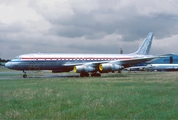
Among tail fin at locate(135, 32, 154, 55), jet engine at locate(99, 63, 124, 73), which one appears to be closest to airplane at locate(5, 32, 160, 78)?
jet engine at locate(99, 63, 124, 73)

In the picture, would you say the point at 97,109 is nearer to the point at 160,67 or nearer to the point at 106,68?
the point at 106,68

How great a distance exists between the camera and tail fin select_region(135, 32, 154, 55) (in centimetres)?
4897

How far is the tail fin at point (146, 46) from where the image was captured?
48972 mm

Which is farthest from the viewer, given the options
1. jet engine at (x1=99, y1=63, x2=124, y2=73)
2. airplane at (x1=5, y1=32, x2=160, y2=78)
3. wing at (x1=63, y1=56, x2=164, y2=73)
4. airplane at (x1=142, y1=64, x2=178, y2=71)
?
airplane at (x1=142, y1=64, x2=178, y2=71)

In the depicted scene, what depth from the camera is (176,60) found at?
10625 cm

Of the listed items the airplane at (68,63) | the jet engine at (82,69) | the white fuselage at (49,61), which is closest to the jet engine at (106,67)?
the airplane at (68,63)

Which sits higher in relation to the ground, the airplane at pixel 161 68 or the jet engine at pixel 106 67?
the jet engine at pixel 106 67

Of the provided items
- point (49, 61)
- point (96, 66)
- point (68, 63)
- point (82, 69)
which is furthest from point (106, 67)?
point (49, 61)

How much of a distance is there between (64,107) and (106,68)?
1069 inches

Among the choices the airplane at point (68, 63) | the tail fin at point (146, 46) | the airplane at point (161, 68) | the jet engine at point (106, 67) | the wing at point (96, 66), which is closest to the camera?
the airplane at point (68, 63)

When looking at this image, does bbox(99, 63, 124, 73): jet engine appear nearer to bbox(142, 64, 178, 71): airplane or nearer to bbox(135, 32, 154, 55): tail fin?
bbox(135, 32, 154, 55): tail fin

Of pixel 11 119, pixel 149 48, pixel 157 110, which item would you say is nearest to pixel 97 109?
pixel 157 110

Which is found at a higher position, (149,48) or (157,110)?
(149,48)

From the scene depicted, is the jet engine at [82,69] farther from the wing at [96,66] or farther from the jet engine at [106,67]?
the jet engine at [106,67]
